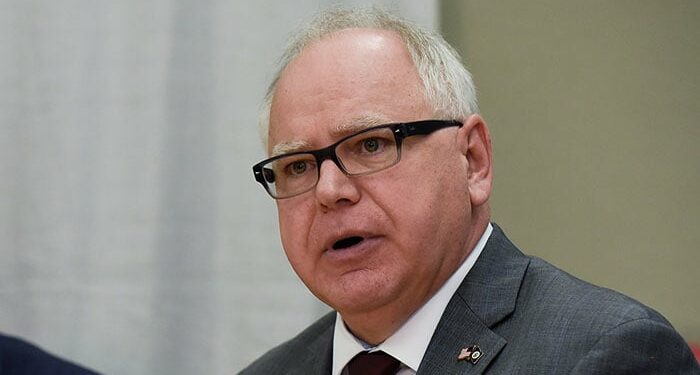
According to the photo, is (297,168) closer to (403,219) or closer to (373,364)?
(403,219)

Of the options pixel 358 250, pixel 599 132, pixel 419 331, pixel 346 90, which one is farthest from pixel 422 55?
pixel 599 132

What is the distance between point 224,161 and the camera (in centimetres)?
307

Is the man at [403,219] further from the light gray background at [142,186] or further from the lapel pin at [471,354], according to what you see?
the light gray background at [142,186]

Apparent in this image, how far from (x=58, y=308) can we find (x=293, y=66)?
135cm

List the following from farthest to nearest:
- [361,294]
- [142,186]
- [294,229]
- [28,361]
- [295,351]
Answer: [142,186], [28,361], [295,351], [294,229], [361,294]

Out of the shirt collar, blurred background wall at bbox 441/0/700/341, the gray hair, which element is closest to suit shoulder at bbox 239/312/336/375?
the shirt collar

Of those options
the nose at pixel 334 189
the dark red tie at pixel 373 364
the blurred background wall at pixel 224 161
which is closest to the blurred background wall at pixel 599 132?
the blurred background wall at pixel 224 161

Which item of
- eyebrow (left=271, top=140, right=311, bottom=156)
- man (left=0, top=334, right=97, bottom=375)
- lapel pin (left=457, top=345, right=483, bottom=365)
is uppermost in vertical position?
eyebrow (left=271, top=140, right=311, bottom=156)

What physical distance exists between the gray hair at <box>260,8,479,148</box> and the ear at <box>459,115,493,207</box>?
0.09 feet

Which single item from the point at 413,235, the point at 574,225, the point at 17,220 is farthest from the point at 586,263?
the point at 17,220

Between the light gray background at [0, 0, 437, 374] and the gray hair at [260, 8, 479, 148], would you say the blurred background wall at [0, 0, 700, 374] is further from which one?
the gray hair at [260, 8, 479, 148]

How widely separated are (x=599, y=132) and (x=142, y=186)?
139cm

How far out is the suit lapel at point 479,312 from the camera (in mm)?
1828

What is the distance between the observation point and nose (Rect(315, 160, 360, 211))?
1.87 metres
